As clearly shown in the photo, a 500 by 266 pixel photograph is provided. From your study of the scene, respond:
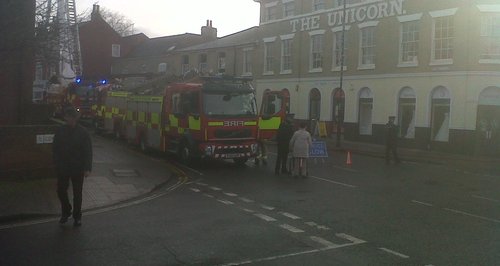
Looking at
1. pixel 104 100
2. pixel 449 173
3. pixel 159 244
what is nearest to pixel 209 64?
pixel 104 100

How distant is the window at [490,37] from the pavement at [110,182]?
5192 mm

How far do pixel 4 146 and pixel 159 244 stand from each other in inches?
270

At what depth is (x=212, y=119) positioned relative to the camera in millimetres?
16578

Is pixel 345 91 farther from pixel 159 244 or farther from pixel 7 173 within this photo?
pixel 159 244

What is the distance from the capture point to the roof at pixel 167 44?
62.4 m

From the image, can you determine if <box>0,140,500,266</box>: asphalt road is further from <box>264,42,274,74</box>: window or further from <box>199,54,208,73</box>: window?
<box>199,54,208,73</box>: window

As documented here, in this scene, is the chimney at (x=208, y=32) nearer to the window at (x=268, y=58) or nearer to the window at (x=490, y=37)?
the window at (x=268, y=58)

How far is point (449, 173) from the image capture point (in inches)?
718

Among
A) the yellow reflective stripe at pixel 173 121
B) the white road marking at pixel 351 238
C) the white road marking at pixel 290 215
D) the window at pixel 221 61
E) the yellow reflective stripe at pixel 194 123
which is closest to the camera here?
the white road marking at pixel 351 238

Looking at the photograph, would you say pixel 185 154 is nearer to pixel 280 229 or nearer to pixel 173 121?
pixel 173 121

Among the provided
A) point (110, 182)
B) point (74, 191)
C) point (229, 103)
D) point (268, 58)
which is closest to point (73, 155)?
point (74, 191)

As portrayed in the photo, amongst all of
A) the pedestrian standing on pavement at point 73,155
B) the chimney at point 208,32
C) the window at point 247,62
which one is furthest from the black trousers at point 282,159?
the chimney at point 208,32

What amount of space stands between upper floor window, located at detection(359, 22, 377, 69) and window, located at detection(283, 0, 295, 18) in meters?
7.03

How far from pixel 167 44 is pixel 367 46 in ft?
119
